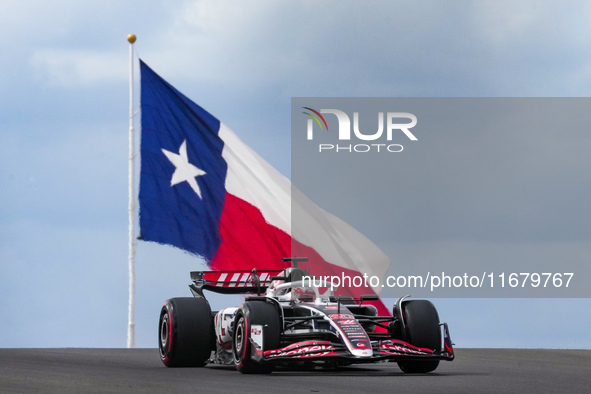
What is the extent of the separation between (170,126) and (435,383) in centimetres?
1288

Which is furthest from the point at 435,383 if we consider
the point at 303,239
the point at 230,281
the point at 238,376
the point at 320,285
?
the point at 303,239

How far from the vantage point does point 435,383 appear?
13.5m

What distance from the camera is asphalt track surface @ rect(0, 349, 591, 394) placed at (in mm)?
12148

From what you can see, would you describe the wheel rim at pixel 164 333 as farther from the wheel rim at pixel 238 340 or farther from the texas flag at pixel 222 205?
the texas flag at pixel 222 205

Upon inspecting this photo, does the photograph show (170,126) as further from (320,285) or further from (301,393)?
(301,393)

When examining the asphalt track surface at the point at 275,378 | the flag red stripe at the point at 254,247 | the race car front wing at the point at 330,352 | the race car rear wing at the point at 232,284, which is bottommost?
the asphalt track surface at the point at 275,378

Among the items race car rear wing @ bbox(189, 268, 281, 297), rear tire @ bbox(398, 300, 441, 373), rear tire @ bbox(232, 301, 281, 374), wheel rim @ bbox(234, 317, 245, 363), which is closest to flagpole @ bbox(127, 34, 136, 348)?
race car rear wing @ bbox(189, 268, 281, 297)

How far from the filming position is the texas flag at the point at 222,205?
2311 cm

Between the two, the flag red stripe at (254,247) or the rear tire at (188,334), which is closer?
the rear tire at (188,334)

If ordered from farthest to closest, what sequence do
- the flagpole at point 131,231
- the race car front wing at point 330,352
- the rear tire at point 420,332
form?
1. the flagpole at point 131,231
2. the rear tire at point 420,332
3. the race car front wing at point 330,352

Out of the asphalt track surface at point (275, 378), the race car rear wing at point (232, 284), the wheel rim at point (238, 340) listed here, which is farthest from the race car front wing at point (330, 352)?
the race car rear wing at point (232, 284)

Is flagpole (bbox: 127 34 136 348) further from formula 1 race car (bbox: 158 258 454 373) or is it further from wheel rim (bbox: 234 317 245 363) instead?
wheel rim (bbox: 234 317 245 363)

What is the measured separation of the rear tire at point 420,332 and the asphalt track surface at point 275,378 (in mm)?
248

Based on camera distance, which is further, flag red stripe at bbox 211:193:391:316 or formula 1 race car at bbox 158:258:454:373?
flag red stripe at bbox 211:193:391:316
